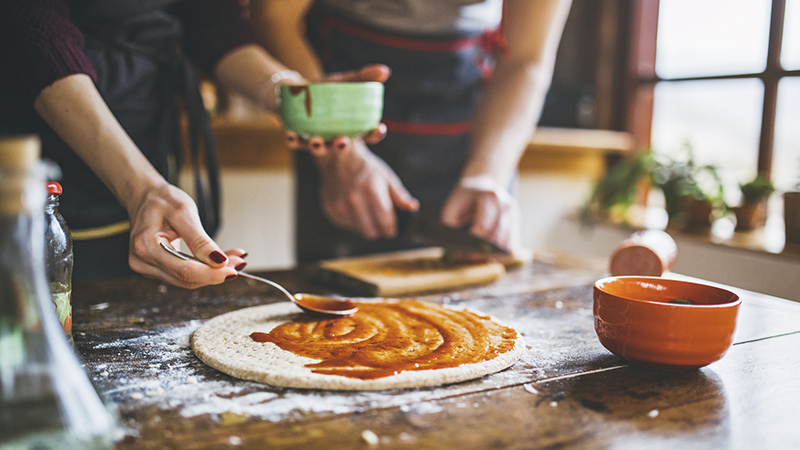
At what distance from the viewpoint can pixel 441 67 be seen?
1.67 meters

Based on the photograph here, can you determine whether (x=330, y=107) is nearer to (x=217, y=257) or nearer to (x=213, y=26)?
(x=217, y=257)

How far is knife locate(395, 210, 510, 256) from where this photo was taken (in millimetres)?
1343

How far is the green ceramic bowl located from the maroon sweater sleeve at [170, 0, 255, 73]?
380 mm

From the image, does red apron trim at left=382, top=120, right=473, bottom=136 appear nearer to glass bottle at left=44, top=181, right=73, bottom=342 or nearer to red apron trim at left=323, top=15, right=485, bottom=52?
red apron trim at left=323, top=15, right=485, bottom=52

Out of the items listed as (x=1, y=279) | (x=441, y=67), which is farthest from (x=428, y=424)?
(x=441, y=67)

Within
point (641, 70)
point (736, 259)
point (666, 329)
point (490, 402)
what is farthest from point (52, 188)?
point (641, 70)

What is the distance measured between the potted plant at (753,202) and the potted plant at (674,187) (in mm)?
93

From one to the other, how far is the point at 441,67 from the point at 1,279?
1.38 m

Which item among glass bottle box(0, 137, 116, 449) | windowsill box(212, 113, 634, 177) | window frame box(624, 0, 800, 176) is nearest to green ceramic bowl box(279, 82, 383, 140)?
glass bottle box(0, 137, 116, 449)

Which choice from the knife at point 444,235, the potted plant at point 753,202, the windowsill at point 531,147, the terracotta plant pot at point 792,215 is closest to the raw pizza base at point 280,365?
the knife at point 444,235

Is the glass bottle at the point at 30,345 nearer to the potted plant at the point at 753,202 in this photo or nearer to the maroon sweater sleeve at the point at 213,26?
the maroon sweater sleeve at the point at 213,26

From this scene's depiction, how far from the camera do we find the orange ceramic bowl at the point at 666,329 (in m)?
0.74

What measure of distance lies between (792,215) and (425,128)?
4.75 ft

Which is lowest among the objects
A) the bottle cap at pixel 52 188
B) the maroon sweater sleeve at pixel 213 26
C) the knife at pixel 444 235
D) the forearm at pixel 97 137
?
the knife at pixel 444 235
